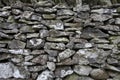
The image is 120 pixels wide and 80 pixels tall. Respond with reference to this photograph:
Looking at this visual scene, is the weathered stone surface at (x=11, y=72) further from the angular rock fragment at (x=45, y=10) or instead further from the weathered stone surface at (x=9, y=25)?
the angular rock fragment at (x=45, y=10)

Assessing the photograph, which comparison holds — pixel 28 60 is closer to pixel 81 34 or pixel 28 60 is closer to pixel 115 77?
pixel 81 34

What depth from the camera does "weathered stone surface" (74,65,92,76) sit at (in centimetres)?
277

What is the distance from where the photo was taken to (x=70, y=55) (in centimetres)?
281

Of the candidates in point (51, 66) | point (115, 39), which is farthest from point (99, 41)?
point (51, 66)

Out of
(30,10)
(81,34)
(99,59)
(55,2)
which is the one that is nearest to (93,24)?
(81,34)

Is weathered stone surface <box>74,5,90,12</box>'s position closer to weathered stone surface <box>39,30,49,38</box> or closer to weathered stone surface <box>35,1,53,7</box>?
weathered stone surface <box>35,1,53,7</box>

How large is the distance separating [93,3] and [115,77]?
106 cm

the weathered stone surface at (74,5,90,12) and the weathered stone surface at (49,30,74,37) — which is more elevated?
the weathered stone surface at (74,5,90,12)

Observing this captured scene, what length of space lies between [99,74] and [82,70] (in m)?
0.22

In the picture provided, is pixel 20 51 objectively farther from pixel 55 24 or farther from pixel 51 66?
pixel 55 24

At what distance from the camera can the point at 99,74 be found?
2736 millimetres

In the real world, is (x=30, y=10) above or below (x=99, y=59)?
above

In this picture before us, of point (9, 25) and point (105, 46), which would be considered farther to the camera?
point (9, 25)

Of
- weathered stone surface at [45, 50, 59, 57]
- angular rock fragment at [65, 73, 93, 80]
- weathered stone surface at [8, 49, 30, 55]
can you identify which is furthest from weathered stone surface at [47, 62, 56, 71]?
weathered stone surface at [8, 49, 30, 55]
